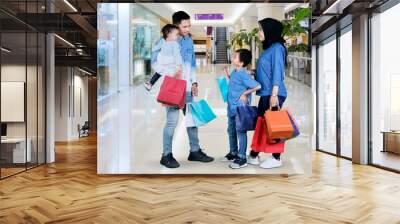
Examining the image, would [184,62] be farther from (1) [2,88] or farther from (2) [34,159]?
(2) [34,159]

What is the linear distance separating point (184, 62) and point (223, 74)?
2.12 ft

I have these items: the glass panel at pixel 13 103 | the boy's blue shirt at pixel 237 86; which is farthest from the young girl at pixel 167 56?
the glass panel at pixel 13 103

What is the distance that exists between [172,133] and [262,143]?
1430 mm

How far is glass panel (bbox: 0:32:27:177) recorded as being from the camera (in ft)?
22.7

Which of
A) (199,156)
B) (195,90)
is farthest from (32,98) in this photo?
(199,156)

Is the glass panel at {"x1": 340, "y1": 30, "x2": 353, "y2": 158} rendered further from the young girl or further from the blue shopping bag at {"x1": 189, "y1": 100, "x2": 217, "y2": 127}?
the young girl

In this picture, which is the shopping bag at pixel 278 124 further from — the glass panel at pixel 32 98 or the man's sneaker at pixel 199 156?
the glass panel at pixel 32 98

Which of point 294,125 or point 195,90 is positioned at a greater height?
point 195,90

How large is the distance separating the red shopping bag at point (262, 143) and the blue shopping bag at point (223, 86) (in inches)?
26.5

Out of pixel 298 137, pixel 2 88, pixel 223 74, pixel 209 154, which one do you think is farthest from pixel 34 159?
pixel 298 137

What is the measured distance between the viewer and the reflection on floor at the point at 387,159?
24.4 ft

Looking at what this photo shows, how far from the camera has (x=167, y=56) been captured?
6641 millimetres

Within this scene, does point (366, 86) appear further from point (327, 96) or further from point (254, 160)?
point (254, 160)

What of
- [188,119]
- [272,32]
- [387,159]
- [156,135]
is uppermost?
[272,32]
